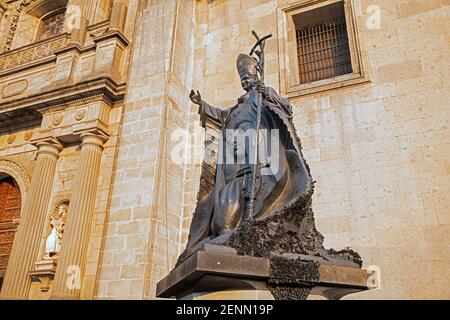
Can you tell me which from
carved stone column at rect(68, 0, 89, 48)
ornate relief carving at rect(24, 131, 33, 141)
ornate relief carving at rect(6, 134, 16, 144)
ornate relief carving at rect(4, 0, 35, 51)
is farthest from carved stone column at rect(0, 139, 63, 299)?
ornate relief carving at rect(4, 0, 35, 51)

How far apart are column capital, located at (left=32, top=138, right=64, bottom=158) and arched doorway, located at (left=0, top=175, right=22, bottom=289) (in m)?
1.73

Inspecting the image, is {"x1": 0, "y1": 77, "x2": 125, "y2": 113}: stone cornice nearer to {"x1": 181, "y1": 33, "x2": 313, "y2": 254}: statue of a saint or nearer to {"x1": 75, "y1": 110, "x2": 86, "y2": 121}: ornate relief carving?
{"x1": 75, "y1": 110, "x2": 86, "y2": 121}: ornate relief carving

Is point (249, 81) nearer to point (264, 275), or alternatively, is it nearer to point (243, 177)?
point (243, 177)

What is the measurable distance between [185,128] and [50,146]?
338 centimetres

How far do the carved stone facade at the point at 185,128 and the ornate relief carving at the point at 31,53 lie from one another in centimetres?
57

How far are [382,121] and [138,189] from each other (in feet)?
15.3

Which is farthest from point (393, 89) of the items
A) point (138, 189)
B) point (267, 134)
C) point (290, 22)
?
point (138, 189)

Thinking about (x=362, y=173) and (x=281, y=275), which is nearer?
(x=281, y=275)

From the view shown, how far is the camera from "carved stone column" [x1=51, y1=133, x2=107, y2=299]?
24.5 feet

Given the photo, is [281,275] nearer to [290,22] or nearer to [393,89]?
[393,89]

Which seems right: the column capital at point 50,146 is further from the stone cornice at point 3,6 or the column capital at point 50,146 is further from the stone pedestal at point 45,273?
the stone cornice at point 3,6

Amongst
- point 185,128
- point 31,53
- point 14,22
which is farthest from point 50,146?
point 14,22

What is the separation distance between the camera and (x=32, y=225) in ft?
27.9
